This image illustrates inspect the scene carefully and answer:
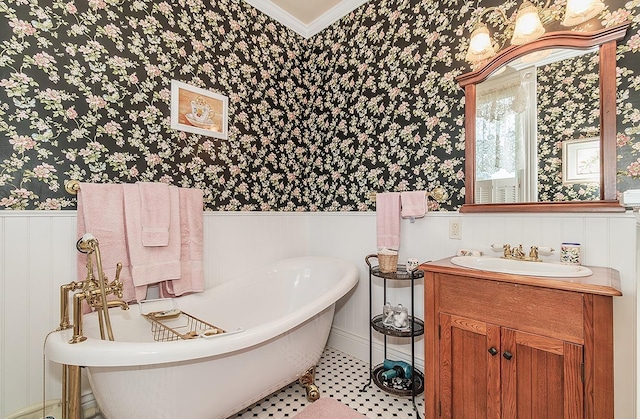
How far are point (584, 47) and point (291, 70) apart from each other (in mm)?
2116

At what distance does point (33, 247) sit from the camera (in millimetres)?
1459

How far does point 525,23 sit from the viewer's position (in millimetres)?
1554

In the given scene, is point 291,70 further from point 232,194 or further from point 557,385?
point 557,385

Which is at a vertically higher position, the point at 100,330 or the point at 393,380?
the point at 100,330

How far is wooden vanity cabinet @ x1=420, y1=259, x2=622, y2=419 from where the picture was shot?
1047 millimetres

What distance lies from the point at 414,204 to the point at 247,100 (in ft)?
5.15

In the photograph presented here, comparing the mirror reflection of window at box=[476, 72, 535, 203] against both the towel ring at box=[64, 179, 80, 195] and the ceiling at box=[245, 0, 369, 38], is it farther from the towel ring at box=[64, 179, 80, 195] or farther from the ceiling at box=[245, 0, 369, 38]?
the towel ring at box=[64, 179, 80, 195]

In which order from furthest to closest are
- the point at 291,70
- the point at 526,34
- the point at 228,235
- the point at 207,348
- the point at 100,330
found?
the point at 291,70 < the point at 228,235 < the point at 526,34 < the point at 100,330 < the point at 207,348

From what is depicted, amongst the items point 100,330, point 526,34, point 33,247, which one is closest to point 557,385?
point 526,34

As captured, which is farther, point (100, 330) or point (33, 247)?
point (33, 247)

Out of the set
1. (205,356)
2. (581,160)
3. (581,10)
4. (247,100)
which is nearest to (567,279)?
(581,160)

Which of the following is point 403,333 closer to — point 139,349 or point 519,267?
point 519,267

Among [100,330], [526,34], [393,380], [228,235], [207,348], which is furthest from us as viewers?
→ [228,235]

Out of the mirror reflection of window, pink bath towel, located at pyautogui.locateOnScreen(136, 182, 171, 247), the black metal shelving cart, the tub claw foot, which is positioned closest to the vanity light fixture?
the mirror reflection of window
